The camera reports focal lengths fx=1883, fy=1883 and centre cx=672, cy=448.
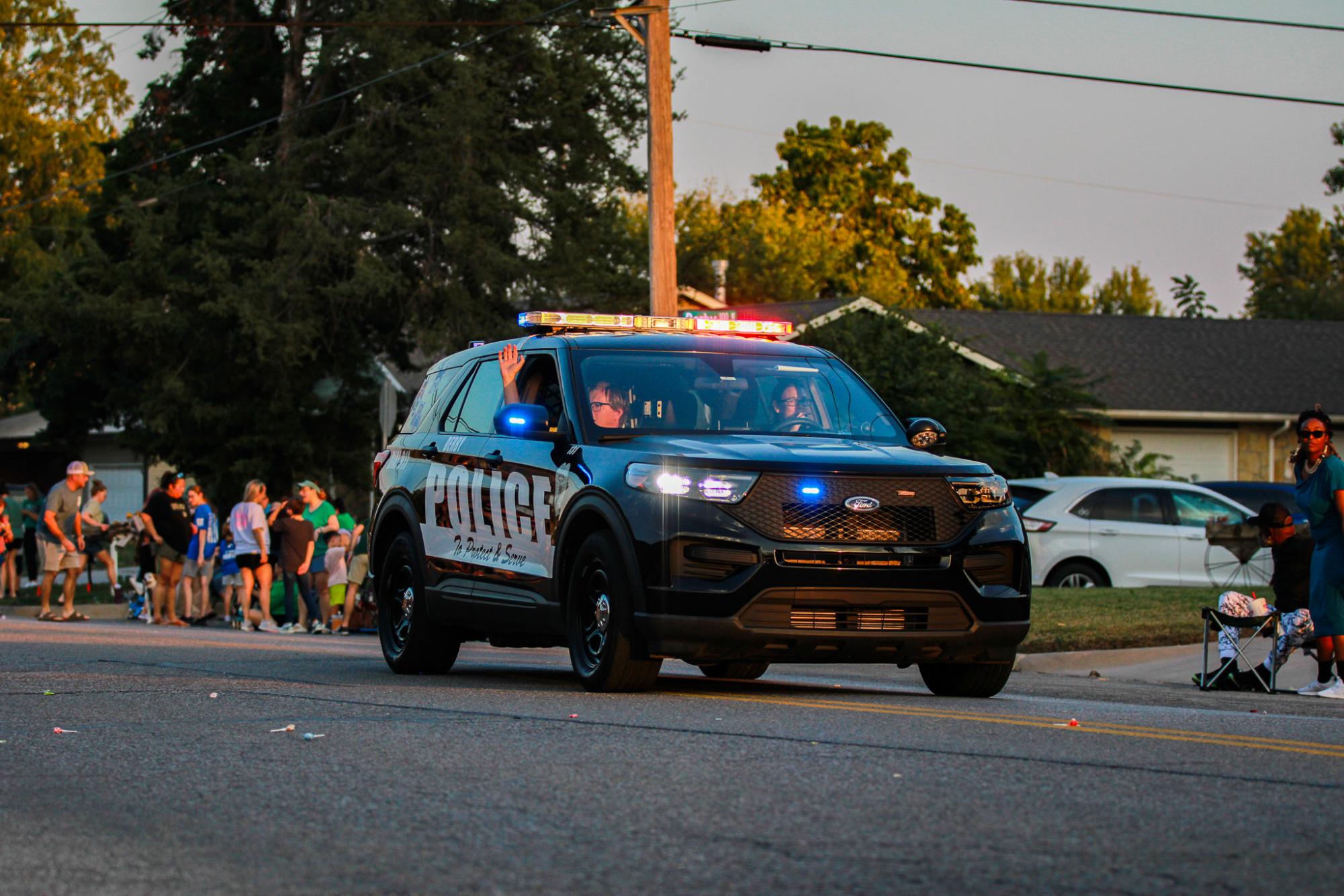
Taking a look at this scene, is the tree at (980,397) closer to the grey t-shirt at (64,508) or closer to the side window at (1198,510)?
the side window at (1198,510)

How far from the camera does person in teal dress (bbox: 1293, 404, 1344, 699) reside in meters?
11.7

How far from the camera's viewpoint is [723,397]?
34.9ft

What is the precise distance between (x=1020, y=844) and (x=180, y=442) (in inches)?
1185

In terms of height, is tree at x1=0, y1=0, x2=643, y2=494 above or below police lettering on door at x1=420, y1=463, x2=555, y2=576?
above

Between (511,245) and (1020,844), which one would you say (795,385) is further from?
(511,245)

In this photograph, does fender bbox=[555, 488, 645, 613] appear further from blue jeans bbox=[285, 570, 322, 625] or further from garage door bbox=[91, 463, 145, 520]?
garage door bbox=[91, 463, 145, 520]

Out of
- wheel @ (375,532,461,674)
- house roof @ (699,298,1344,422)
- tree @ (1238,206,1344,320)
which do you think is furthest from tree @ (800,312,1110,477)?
tree @ (1238,206,1344,320)

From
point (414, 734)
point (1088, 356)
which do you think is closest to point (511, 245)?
point (1088, 356)

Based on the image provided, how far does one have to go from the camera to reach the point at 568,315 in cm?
1144

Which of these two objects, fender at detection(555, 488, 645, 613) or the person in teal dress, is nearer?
fender at detection(555, 488, 645, 613)

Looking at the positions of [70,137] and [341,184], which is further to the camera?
[70,137]

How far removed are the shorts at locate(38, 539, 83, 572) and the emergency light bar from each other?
1303 cm

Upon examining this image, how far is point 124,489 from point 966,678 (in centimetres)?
4238

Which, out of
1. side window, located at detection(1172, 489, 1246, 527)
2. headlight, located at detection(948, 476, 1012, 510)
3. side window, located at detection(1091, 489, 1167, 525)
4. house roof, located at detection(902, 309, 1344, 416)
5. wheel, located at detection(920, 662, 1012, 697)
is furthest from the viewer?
house roof, located at detection(902, 309, 1344, 416)
